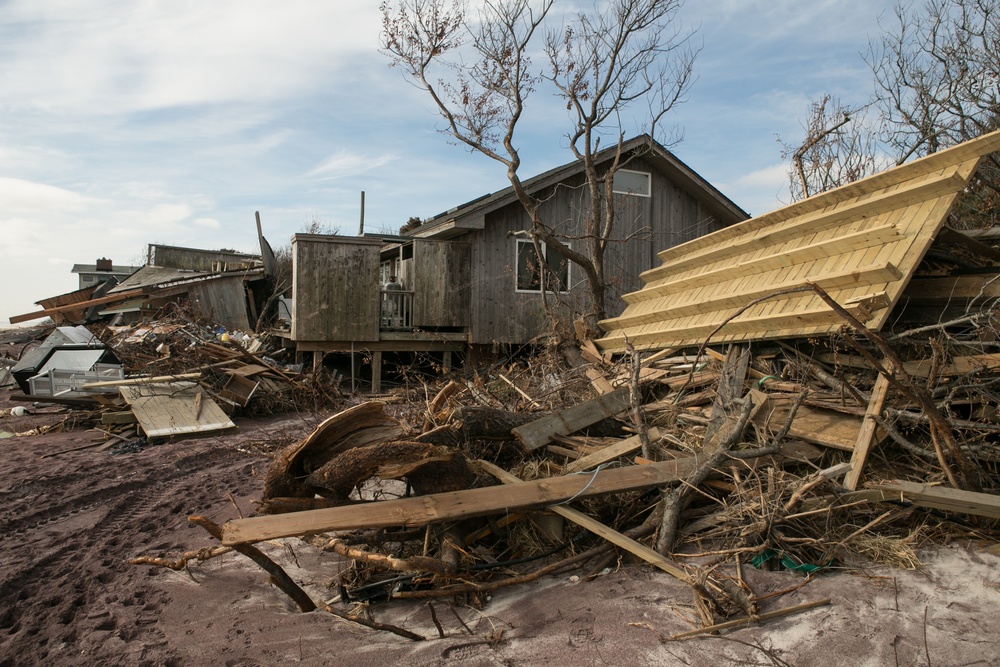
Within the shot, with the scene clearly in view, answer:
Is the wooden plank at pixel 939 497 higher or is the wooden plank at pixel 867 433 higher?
the wooden plank at pixel 867 433

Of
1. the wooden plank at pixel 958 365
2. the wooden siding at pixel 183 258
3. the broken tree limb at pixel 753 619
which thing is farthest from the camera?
the wooden siding at pixel 183 258

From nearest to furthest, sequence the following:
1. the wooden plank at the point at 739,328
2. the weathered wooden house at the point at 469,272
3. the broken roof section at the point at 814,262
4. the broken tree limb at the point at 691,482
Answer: the broken tree limb at the point at 691,482, the broken roof section at the point at 814,262, the wooden plank at the point at 739,328, the weathered wooden house at the point at 469,272

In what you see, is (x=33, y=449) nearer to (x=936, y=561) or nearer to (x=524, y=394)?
(x=524, y=394)

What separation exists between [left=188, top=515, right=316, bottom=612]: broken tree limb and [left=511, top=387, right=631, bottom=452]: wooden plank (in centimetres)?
228

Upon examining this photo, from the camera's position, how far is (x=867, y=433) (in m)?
5.30

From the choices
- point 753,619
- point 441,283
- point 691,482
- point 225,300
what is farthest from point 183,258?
point 753,619

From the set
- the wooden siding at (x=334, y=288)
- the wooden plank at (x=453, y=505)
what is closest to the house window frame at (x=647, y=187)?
the wooden siding at (x=334, y=288)

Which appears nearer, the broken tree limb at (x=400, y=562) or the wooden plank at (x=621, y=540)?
the broken tree limb at (x=400, y=562)

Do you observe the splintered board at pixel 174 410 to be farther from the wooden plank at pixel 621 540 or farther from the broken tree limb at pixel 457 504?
the wooden plank at pixel 621 540

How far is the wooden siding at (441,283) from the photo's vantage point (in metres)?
15.6

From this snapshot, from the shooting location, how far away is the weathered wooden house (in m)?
15.2

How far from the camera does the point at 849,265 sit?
633 centimetres

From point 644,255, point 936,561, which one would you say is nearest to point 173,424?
point 936,561

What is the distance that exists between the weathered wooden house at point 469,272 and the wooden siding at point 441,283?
0.02 meters
